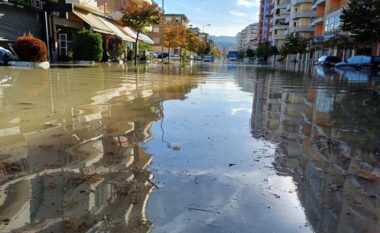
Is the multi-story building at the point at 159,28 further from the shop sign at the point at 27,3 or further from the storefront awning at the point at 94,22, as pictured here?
the shop sign at the point at 27,3

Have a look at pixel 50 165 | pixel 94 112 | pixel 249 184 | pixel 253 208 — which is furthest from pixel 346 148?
pixel 94 112

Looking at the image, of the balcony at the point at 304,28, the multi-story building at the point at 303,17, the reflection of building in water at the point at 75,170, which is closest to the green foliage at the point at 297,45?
the multi-story building at the point at 303,17

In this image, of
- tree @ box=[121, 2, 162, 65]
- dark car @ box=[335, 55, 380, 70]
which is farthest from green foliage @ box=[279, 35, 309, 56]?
tree @ box=[121, 2, 162, 65]

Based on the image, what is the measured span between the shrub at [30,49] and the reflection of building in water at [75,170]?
62.2 ft

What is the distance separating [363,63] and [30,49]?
128ft

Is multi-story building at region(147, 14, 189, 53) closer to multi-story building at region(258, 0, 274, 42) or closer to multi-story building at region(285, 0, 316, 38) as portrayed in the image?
multi-story building at region(285, 0, 316, 38)

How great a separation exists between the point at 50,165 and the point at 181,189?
5.99 feet

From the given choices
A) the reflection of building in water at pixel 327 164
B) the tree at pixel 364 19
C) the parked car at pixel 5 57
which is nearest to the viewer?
the reflection of building in water at pixel 327 164

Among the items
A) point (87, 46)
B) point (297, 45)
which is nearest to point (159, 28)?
point (297, 45)

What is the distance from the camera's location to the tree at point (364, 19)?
43.8 metres

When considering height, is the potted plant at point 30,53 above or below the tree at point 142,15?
below

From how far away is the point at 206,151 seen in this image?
20.5ft

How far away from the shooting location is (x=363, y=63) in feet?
164

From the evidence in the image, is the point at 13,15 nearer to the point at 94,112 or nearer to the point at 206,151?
the point at 94,112
